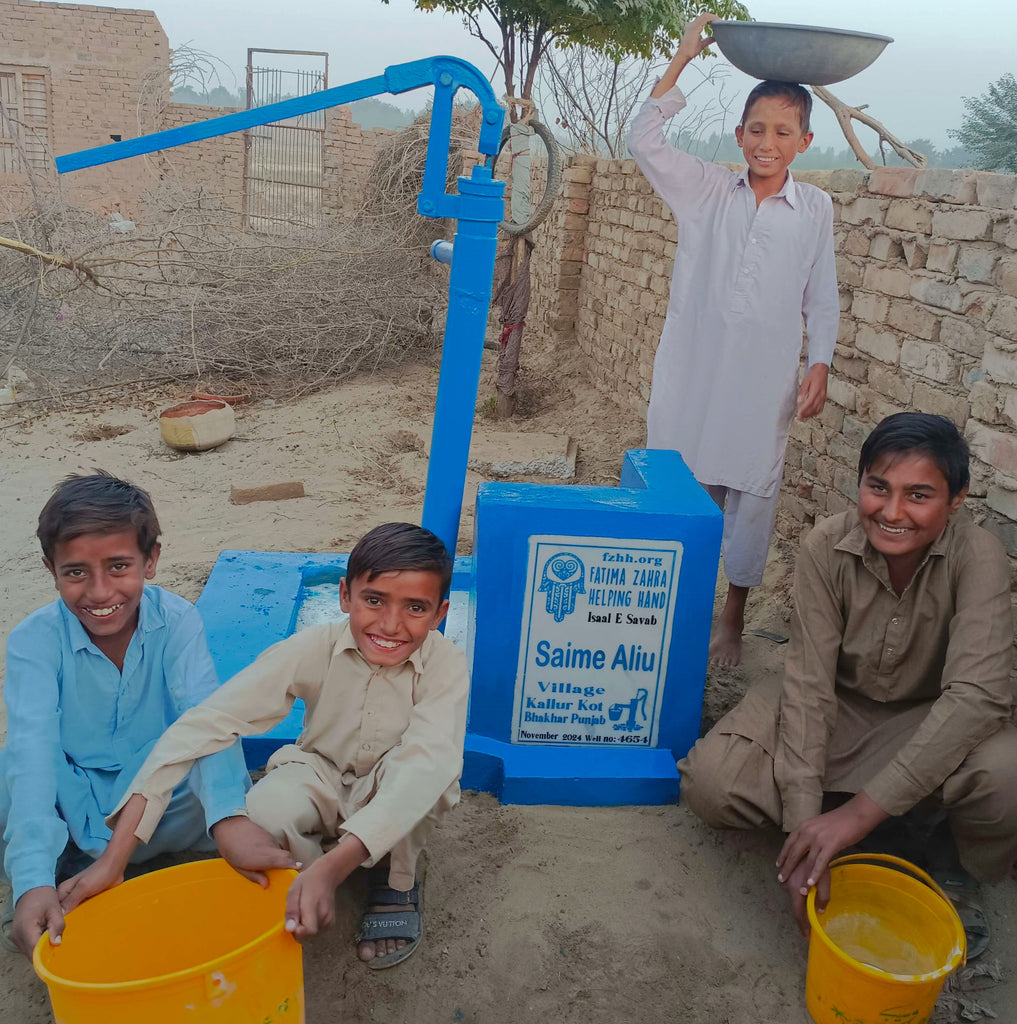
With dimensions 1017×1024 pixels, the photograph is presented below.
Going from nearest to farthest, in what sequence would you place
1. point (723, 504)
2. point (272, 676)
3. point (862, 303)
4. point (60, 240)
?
point (272, 676) < point (723, 504) < point (862, 303) < point (60, 240)

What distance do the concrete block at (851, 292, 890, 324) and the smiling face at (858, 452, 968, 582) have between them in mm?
1505

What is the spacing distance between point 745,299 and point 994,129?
16800mm

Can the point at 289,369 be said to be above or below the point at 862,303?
below

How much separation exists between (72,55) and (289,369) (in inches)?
418

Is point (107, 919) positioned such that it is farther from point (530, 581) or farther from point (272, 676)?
point (530, 581)

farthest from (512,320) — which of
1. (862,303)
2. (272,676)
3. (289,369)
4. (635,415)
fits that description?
(272,676)

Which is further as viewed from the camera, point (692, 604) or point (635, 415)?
point (635, 415)

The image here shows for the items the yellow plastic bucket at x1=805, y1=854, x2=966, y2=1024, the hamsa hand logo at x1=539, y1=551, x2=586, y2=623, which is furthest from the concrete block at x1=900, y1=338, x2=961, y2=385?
the yellow plastic bucket at x1=805, y1=854, x2=966, y2=1024

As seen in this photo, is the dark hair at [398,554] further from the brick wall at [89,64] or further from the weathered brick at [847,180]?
the brick wall at [89,64]

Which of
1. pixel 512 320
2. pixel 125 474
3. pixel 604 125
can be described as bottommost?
pixel 125 474

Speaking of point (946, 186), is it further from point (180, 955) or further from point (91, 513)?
point (180, 955)

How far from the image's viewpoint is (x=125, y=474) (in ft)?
17.6

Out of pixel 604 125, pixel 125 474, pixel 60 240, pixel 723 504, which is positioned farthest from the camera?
pixel 604 125

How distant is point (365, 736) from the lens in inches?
77.5
